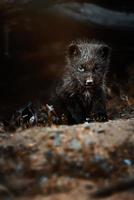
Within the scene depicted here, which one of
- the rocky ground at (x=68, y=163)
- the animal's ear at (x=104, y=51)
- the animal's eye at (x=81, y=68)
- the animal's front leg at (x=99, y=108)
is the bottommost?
the animal's front leg at (x=99, y=108)

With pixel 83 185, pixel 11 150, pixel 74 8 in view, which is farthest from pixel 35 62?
pixel 83 185

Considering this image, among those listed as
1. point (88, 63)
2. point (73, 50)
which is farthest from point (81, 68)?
point (73, 50)

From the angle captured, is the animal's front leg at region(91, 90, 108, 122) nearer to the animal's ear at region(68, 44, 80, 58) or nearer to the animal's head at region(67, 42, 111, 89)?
the animal's head at region(67, 42, 111, 89)

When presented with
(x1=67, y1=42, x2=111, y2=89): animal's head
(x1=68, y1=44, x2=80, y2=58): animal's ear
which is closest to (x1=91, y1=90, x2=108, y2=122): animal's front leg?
(x1=67, y1=42, x2=111, y2=89): animal's head

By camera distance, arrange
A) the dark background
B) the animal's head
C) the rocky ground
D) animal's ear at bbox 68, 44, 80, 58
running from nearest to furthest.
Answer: the rocky ground < the animal's head < animal's ear at bbox 68, 44, 80, 58 < the dark background

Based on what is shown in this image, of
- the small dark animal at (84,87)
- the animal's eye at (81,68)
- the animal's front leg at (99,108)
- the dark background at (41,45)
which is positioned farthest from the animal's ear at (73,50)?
the dark background at (41,45)

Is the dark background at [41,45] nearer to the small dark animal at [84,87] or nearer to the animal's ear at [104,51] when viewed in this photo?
the small dark animal at [84,87]
